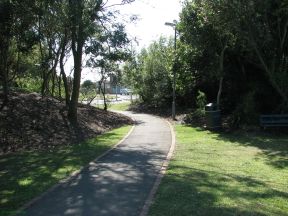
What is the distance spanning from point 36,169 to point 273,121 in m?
11.8

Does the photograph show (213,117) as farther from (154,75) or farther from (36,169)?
(154,75)

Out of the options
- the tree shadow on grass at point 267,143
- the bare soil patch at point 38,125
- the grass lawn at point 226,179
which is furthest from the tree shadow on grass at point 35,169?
the tree shadow on grass at point 267,143

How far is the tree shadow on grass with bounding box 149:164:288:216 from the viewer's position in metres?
7.70

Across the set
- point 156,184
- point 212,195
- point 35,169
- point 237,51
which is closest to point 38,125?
point 35,169

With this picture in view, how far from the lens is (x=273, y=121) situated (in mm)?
20469

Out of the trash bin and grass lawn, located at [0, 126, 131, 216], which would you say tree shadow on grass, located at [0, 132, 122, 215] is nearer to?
grass lawn, located at [0, 126, 131, 216]

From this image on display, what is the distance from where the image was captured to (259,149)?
16.3 m

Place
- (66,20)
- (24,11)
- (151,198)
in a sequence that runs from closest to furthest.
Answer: (151,198) → (24,11) → (66,20)

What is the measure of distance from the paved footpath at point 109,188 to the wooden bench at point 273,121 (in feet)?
22.3

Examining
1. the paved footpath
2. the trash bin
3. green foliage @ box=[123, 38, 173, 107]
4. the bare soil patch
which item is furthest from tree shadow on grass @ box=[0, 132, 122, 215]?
green foliage @ box=[123, 38, 173, 107]

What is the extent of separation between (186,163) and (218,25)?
10.6 meters

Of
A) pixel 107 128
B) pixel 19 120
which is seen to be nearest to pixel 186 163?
pixel 19 120

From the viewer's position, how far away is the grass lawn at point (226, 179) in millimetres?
7945

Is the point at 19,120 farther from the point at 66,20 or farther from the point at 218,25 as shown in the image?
the point at 218,25
